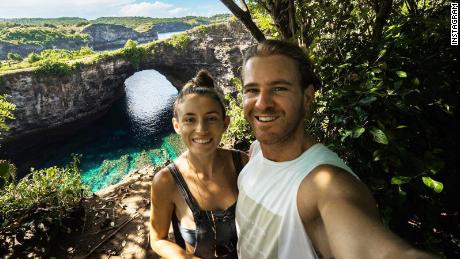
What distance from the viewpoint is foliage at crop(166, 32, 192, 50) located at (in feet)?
133

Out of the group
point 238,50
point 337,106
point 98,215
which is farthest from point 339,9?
point 238,50

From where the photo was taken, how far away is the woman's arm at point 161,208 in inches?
99.1

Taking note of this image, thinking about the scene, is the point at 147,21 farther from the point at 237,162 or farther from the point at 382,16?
the point at 237,162

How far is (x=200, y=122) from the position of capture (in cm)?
Result: 258

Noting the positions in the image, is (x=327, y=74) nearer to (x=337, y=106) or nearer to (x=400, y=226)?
(x=337, y=106)

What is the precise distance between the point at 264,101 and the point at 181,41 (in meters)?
41.5

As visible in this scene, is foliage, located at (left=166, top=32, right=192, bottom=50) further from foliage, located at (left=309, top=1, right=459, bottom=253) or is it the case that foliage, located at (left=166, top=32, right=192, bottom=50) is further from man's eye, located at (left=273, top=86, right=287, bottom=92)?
man's eye, located at (left=273, top=86, right=287, bottom=92)

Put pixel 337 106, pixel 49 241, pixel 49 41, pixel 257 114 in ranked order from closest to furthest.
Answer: pixel 257 114, pixel 337 106, pixel 49 241, pixel 49 41

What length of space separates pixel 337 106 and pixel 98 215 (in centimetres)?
666

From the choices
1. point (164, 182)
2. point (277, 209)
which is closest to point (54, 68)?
point (164, 182)

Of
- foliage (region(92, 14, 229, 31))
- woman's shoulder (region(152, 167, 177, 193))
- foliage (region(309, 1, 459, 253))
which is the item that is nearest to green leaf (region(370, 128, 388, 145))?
foliage (region(309, 1, 459, 253))

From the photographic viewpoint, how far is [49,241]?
19.0ft

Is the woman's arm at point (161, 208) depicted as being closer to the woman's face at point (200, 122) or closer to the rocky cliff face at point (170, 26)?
the woman's face at point (200, 122)

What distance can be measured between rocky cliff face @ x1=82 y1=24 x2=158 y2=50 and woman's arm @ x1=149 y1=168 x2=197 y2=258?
131326 millimetres
